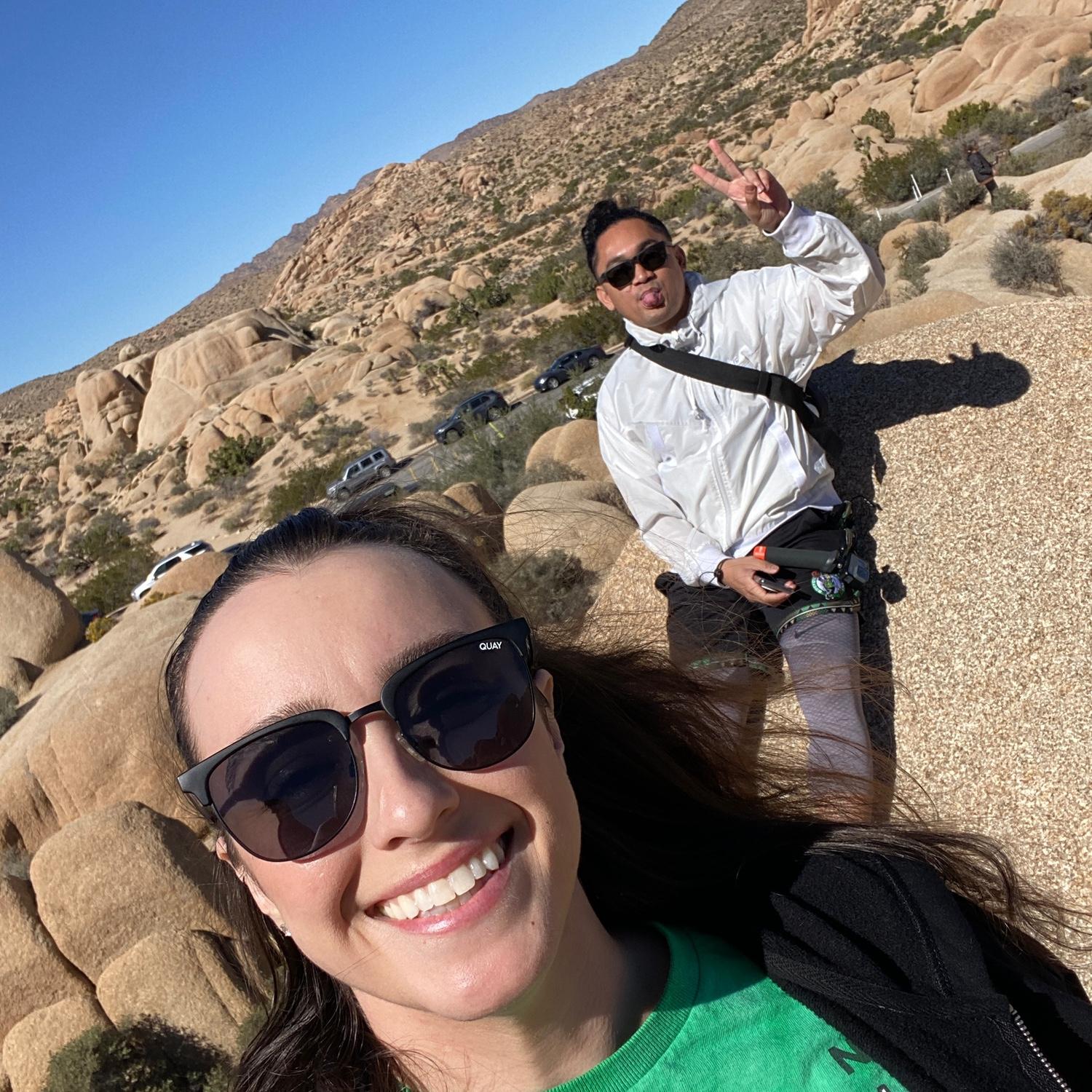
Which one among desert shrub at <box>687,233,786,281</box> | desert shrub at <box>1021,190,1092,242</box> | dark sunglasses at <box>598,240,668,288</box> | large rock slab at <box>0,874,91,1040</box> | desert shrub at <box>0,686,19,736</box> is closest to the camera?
dark sunglasses at <box>598,240,668,288</box>

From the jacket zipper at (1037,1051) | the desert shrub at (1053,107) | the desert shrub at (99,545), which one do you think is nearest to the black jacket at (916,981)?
the jacket zipper at (1037,1051)

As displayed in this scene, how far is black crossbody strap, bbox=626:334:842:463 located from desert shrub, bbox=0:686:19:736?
12714 millimetres

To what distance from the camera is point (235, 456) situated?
34.4 metres

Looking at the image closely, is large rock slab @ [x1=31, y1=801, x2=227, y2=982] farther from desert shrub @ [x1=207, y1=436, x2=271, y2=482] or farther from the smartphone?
desert shrub @ [x1=207, y1=436, x2=271, y2=482]

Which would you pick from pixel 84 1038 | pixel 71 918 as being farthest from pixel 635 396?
pixel 71 918

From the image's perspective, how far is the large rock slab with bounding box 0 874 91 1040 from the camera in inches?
218

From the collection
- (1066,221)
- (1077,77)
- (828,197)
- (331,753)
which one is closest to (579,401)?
(1066,221)

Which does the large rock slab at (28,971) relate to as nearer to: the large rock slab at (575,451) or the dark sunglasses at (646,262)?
the dark sunglasses at (646,262)

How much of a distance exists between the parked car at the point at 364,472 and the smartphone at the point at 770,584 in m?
21.1

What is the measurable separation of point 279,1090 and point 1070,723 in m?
3.02

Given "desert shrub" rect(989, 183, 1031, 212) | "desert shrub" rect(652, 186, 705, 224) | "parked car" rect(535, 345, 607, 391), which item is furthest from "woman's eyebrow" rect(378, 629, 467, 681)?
"desert shrub" rect(652, 186, 705, 224)

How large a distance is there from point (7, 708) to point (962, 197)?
61.0 ft

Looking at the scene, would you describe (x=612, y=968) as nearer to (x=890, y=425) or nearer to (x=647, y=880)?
(x=647, y=880)

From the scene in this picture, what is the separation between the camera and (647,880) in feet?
6.15
